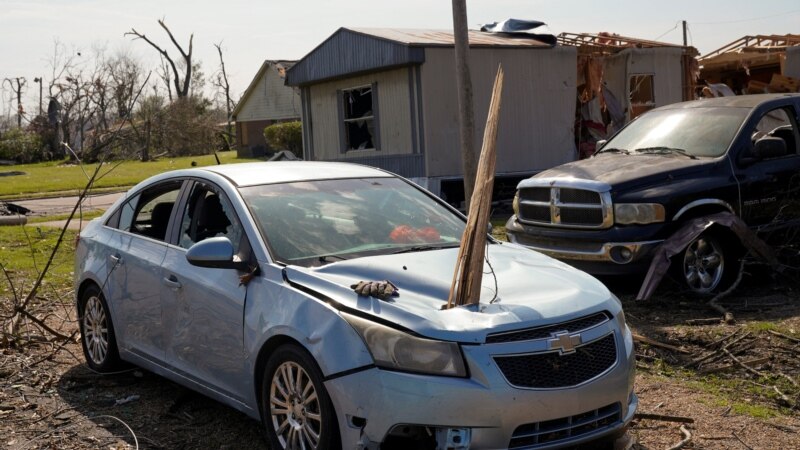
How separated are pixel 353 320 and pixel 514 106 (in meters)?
14.3

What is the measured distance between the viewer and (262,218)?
531 cm

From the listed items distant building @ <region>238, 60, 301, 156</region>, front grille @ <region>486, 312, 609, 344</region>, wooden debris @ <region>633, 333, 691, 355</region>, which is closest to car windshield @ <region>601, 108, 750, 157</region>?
wooden debris @ <region>633, 333, 691, 355</region>

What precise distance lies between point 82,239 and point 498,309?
13.6 ft

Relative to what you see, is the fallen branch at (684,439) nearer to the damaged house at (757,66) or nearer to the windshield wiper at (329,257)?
the windshield wiper at (329,257)

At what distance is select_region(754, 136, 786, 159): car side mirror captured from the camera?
9.09 meters

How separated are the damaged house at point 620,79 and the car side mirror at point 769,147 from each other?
395 inches

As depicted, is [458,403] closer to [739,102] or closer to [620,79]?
[739,102]

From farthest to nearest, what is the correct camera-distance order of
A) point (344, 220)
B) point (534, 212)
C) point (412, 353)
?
point (534, 212), point (344, 220), point (412, 353)

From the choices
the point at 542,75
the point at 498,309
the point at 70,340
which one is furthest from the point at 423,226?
the point at 542,75

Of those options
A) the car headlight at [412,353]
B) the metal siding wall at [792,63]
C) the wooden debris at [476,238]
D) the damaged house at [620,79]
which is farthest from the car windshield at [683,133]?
the metal siding wall at [792,63]

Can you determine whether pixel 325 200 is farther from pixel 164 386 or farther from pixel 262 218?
pixel 164 386

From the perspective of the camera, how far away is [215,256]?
198 inches

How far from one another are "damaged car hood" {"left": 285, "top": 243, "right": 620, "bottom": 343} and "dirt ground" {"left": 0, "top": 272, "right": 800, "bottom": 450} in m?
0.87

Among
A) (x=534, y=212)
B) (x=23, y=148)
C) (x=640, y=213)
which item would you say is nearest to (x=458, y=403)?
(x=640, y=213)
